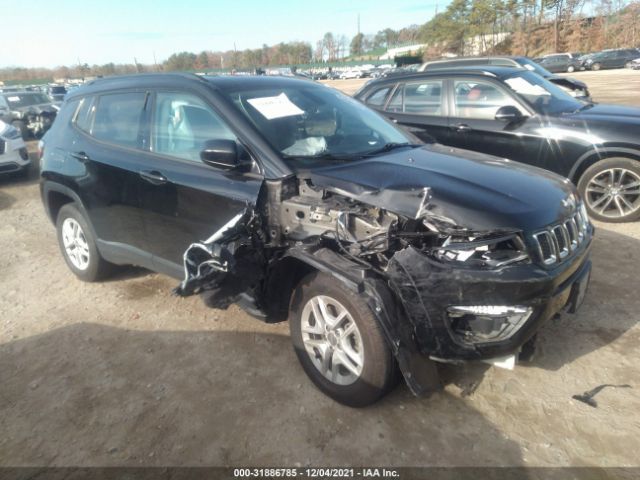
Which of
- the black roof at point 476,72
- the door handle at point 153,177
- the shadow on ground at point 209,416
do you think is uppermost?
the black roof at point 476,72

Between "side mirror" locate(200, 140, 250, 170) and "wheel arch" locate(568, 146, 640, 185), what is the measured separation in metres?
4.20

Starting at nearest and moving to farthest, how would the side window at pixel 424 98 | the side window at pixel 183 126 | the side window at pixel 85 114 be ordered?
the side window at pixel 183 126 < the side window at pixel 85 114 < the side window at pixel 424 98

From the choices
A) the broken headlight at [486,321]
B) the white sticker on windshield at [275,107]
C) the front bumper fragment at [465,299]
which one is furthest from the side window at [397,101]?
the broken headlight at [486,321]

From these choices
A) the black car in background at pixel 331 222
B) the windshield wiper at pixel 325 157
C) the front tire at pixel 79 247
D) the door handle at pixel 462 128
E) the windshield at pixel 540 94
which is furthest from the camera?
the door handle at pixel 462 128

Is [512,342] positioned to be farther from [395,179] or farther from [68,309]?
[68,309]

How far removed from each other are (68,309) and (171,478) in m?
2.37

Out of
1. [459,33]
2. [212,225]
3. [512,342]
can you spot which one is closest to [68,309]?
[212,225]

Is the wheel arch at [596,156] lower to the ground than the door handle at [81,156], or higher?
lower

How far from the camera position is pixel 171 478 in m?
2.27

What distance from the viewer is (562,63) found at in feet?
123

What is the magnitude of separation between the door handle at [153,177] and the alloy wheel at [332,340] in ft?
4.88

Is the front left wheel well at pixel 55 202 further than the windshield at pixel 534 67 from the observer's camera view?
No

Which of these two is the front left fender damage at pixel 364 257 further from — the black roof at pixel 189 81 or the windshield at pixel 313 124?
the black roof at pixel 189 81

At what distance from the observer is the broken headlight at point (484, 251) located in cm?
222
